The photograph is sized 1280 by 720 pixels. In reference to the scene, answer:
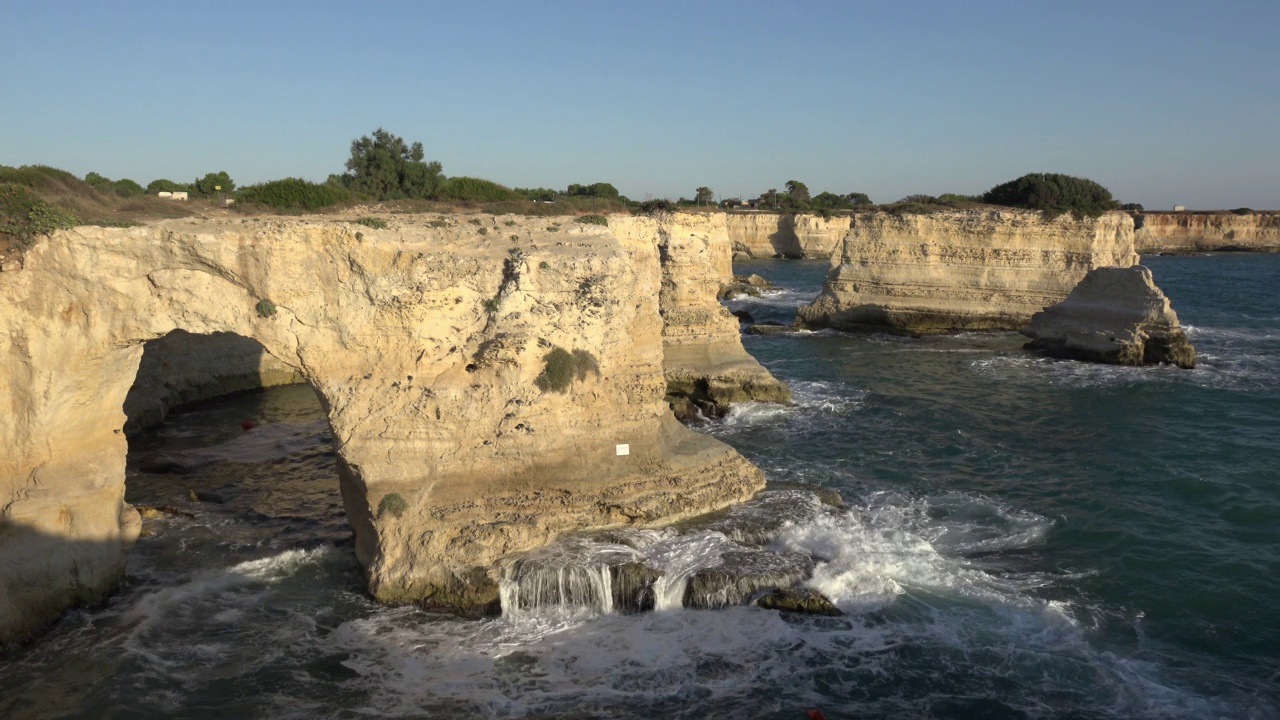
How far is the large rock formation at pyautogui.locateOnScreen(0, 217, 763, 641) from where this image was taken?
11188 mm

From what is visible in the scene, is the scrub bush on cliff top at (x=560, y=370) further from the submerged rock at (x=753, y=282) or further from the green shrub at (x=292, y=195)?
the submerged rock at (x=753, y=282)

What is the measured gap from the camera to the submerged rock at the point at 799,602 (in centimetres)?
1177

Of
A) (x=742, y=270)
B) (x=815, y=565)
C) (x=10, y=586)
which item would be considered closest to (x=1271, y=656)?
(x=815, y=565)

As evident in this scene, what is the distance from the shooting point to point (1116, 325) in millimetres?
31531

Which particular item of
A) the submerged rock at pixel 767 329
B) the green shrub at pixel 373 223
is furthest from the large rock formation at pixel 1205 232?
the green shrub at pixel 373 223

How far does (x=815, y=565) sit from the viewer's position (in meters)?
12.7

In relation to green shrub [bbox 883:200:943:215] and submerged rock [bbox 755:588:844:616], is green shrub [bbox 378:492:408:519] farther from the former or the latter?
green shrub [bbox 883:200:943:215]

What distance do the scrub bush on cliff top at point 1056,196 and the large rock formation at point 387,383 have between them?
32070 mm

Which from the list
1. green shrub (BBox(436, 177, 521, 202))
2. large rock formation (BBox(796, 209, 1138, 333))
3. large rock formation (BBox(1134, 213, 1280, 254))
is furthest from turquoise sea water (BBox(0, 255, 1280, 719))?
large rock formation (BBox(1134, 213, 1280, 254))

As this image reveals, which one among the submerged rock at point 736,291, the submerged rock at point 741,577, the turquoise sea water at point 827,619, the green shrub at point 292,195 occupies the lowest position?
the turquoise sea water at point 827,619

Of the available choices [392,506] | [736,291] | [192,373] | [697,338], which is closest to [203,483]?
[392,506]

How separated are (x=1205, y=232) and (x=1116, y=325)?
3313 inches

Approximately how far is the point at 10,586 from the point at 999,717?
12.9 meters

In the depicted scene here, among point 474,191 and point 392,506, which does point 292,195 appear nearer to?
point 474,191
